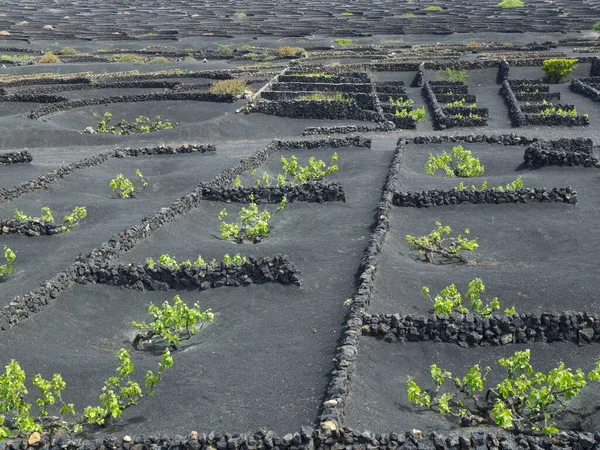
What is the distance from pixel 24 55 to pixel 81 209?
5081cm

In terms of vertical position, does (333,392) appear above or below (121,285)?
above

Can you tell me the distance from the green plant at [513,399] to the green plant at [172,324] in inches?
164

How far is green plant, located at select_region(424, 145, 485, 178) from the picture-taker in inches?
944

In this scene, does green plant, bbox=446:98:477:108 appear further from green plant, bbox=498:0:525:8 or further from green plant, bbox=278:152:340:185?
green plant, bbox=498:0:525:8

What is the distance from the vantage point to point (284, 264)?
15.3 meters

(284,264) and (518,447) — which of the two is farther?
(284,264)

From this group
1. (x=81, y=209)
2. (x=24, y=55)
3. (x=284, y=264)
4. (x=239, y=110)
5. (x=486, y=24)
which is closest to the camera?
(x=284, y=264)

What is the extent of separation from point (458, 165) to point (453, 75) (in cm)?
2135

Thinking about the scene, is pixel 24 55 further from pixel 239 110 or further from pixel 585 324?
pixel 585 324

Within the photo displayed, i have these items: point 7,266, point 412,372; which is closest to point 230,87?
point 7,266

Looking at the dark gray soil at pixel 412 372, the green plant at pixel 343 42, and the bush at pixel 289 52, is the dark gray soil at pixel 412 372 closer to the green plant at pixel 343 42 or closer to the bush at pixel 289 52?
the bush at pixel 289 52

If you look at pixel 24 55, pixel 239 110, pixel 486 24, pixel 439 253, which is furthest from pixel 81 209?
pixel 486 24

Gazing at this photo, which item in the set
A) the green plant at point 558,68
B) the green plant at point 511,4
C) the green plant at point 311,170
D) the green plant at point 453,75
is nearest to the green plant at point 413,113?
the green plant at point 453,75

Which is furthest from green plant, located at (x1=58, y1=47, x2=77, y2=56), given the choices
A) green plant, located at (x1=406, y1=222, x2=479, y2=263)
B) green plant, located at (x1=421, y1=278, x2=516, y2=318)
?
green plant, located at (x1=421, y1=278, x2=516, y2=318)
